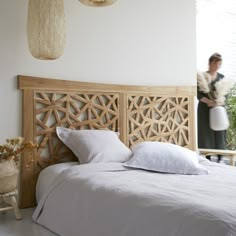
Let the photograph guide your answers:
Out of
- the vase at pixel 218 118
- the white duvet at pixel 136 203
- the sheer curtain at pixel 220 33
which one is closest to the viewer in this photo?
the white duvet at pixel 136 203

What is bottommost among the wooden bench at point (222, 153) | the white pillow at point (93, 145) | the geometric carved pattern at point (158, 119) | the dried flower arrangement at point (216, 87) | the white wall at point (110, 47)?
the wooden bench at point (222, 153)

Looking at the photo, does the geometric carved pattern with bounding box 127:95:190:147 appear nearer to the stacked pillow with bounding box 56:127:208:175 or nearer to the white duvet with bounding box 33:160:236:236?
the stacked pillow with bounding box 56:127:208:175

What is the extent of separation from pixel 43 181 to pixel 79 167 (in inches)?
15.0

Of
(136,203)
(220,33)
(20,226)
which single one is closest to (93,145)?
(20,226)

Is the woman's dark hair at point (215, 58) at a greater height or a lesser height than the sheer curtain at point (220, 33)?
lesser

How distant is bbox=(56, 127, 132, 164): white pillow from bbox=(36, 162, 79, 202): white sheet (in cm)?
17

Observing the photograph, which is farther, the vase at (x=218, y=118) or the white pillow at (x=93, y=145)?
the vase at (x=218, y=118)

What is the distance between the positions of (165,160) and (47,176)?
942 mm

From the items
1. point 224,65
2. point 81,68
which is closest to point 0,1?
point 81,68

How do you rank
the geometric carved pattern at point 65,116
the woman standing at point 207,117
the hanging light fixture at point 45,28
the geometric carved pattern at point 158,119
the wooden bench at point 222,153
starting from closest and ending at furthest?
the hanging light fixture at point 45,28 < the geometric carved pattern at point 65,116 < the geometric carved pattern at point 158,119 < the wooden bench at point 222,153 < the woman standing at point 207,117

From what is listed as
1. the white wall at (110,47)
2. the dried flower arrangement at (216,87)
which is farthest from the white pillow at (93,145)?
the dried flower arrangement at (216,87)

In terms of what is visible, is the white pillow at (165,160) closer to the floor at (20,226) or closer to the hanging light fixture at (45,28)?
the floor at (20,226)

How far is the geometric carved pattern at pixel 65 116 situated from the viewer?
343cm

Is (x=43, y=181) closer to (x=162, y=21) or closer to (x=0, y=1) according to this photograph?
(x=0, y=1)
